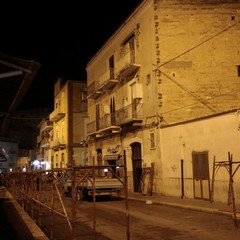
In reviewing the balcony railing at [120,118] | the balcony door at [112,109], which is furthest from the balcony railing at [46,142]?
the balcony door at [112,109]

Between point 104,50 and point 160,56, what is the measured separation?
10.4 meters

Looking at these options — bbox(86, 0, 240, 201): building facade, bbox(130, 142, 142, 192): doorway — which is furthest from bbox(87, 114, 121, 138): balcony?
bbox(86, 0, 240, 201): building facade

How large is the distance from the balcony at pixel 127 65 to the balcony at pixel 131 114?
2.25 meters

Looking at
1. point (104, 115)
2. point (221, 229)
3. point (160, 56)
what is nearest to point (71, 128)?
point (104, 115)

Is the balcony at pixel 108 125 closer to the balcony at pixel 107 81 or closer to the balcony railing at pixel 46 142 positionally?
the balcony at pixel 107 81

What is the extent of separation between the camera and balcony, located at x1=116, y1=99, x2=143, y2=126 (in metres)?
27.3

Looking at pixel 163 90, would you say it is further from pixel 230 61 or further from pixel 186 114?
pixel 230 61

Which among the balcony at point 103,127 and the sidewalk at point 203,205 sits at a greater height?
the balcony at point 103,127

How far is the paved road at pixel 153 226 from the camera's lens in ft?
36.4

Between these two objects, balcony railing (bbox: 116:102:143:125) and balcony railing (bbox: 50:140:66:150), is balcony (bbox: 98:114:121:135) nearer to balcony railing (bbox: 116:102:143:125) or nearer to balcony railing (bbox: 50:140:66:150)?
balcony railing (bbox: 116:102:143:125)

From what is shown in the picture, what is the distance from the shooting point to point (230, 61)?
25.8m

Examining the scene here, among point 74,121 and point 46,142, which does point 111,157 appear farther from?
point 46,142

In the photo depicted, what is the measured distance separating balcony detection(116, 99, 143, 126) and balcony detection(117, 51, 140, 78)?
2250mm

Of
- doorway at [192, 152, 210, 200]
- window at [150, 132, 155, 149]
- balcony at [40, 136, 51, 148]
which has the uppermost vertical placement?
balcony at [40, 136, 51, 148]
